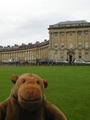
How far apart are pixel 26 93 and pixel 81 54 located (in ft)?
183

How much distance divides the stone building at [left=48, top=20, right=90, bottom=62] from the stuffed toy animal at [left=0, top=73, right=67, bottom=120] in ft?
181

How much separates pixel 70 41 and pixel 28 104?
187 ft

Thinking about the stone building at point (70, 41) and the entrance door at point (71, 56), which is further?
the entrance door at point (71, 56)

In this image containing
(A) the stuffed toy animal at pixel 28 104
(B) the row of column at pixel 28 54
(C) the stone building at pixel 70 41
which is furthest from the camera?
(B) the row of column at pixel 28 54

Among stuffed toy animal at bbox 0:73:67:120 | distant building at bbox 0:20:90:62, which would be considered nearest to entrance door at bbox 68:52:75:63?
distant building at bbox 0:20:90:62

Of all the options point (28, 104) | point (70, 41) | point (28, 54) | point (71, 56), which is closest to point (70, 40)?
point (70, 41)

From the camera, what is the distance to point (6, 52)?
3976 inches

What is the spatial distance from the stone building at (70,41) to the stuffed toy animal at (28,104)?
2166 inches

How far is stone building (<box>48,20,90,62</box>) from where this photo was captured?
56.8 meters

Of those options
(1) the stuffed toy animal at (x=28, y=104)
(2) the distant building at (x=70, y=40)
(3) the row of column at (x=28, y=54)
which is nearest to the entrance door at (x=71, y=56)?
(2) the distant building at (x=70, y=40)

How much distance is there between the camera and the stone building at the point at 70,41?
186 ft

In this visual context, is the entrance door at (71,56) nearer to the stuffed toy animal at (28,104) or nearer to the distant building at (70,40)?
the distant building at (70,40)

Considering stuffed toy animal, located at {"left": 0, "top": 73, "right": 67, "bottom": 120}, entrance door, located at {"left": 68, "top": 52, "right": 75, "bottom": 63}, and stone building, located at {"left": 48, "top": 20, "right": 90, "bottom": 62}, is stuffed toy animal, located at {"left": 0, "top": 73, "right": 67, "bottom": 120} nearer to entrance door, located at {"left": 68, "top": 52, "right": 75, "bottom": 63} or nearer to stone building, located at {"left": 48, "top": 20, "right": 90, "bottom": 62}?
stone building, located at {"left": 48, "top": 20, "right": 90, "bottom": 62}

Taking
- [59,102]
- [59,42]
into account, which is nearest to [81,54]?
[59,42]
